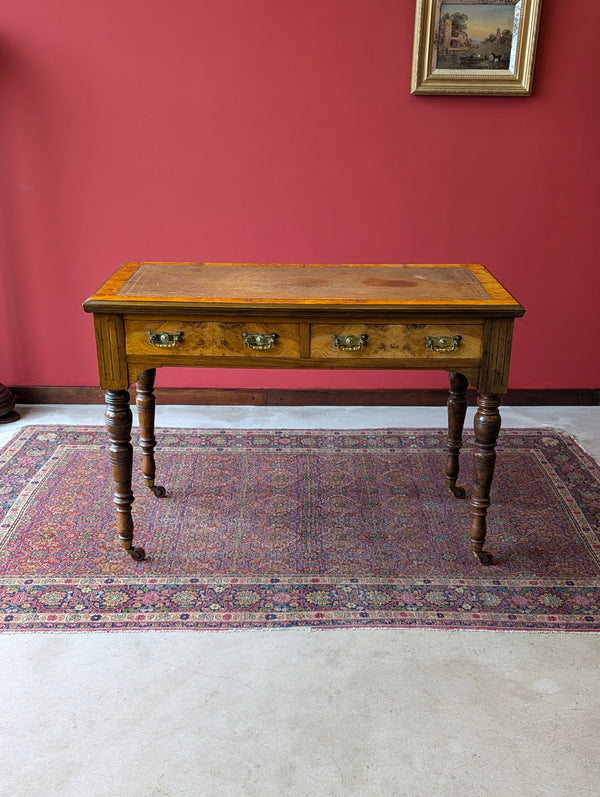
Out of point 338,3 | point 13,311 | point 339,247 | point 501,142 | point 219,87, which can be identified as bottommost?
point 13,311

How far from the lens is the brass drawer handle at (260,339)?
274 centimetres

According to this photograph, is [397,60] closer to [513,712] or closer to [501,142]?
[501,142]

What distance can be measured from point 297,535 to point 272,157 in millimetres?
2065

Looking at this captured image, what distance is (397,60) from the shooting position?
3979mm

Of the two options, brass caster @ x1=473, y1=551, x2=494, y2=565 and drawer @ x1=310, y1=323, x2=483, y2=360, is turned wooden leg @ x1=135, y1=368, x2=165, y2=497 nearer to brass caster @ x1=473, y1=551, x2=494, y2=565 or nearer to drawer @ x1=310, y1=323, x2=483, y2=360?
drawer @ x1=310, y1=323, x2=483, y2=360

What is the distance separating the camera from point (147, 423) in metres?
3.40

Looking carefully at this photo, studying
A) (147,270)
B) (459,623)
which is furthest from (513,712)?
(147,270)

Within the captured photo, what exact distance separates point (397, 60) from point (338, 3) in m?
0.40

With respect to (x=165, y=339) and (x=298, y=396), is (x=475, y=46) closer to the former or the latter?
(x=298, y=396)

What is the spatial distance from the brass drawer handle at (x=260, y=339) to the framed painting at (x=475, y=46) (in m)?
1.97

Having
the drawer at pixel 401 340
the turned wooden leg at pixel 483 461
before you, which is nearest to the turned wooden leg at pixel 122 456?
the drawer at pixel 401 340

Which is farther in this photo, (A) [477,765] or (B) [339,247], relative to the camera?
Result: (B) [339,247]

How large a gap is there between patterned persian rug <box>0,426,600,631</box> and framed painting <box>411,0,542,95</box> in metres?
1.79

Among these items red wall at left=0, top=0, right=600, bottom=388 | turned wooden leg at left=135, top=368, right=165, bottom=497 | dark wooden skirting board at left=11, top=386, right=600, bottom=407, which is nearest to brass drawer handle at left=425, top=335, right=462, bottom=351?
turned wooden leg at left=135, top=368, right=165, bottom=497
